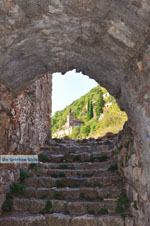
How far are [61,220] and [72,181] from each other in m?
1.08

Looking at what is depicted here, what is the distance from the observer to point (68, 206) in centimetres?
329

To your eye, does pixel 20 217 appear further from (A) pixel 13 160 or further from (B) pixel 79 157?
(B) pixel 79 157

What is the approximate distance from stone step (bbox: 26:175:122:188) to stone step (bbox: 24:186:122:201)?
245 mm

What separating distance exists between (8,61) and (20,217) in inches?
92.1

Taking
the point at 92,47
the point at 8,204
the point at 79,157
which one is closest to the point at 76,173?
the point at 79,157

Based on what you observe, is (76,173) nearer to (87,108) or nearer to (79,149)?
(79,149)

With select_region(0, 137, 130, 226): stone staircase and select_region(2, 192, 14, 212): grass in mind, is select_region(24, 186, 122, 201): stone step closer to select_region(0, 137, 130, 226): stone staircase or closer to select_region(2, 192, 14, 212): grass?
select_region(0, 137, 130, 226): stone staircase

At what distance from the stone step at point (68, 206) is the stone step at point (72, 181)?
1.98 ft

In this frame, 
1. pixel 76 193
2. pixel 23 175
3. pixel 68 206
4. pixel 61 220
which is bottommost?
pixel 61 220

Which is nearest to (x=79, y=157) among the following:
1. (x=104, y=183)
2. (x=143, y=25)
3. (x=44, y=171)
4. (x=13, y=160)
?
(x=44, y=171)

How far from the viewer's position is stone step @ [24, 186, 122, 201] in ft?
11.7

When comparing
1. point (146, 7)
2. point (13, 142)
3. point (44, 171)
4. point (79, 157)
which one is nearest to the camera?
point (146, 7)

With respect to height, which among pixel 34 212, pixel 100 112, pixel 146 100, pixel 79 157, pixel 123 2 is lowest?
pixel 34 212

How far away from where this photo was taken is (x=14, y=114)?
3967 millimetres
